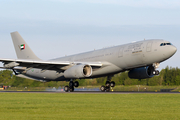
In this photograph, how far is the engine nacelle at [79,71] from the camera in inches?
1426

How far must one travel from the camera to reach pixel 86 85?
56.1 metres

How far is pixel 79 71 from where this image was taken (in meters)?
36.2

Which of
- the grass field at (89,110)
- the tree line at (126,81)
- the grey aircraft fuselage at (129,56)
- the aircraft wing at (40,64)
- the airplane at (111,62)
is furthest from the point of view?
the tree line at (126,81)

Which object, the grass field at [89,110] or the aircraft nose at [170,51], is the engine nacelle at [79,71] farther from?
the grass field at [89,110]

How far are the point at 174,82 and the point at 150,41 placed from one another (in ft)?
85.6

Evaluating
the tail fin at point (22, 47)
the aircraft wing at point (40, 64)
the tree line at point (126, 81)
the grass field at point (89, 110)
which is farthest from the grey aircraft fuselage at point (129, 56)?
the grass field at point (89, 110)

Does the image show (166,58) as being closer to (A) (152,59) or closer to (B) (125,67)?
(A) (152,59)

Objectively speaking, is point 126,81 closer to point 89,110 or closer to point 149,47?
point 149,47

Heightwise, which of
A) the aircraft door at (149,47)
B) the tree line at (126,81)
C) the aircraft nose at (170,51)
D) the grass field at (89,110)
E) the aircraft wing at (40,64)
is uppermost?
the aircraft door at (149,47)

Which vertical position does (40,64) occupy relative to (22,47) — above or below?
below

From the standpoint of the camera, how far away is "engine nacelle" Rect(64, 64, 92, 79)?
36.2m

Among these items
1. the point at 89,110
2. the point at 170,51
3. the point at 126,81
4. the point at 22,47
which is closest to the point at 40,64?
the point at 22,47

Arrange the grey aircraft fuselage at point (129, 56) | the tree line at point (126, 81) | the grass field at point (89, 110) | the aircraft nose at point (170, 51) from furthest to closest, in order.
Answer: the tree line at point (126, 81), the grey aircraft fuselage at point (129, 56), the aircraft nose at point (170, 51), the grass field at point (89, 110)

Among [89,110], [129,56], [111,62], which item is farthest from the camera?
[111,62]
